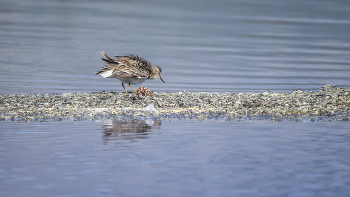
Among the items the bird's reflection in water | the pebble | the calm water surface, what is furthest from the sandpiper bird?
the calm water surface

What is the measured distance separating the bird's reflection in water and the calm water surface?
2 centimetres

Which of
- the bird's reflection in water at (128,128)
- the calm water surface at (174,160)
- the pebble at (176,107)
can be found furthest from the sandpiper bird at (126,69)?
the calm water surface at (174,160)

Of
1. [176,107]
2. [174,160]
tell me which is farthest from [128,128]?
[176,107]

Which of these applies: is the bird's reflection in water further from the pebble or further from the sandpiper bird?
the sandpiper bird

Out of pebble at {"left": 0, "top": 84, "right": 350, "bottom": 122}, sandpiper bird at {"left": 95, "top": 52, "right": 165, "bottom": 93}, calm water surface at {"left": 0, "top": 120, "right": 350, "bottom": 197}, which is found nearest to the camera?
calm water surface at {"left": 0, "top": 120, "right": 350, "bottom": 197}

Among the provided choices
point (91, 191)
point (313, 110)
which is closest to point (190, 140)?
point (91, 191)

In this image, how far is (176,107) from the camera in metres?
15.9

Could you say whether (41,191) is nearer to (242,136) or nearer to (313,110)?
(242,136)

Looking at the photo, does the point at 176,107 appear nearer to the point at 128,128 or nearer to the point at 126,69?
the point at 126,69

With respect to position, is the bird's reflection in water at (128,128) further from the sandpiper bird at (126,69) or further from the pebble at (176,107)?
the sandpiper bird at (126,69)

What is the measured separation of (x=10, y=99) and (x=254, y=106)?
342 inches

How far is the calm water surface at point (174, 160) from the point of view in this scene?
6.89 m

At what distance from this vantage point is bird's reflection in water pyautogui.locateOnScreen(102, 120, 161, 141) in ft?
34.7

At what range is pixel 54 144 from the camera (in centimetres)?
971
